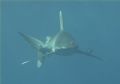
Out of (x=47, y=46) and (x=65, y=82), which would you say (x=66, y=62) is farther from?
(x=47, y=46)

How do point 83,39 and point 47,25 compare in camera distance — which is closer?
point 83,39

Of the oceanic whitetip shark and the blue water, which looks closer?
the oceanic whitetip shark

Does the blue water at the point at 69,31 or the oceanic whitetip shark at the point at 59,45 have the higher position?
the oceanic whitetip shark at the point at 59,45

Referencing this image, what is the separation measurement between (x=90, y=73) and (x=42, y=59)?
12.7 m

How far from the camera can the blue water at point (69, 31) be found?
2528cm

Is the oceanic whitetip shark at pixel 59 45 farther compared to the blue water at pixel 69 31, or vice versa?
the blue water at pixel 69 31

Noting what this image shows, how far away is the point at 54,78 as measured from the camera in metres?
25.9

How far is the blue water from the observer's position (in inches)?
995

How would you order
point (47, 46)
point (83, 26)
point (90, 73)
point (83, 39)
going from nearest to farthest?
point (47, 46)
point (90, 73)
point (83, 39)
point (83, 26)

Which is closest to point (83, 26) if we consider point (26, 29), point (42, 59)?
point (26, 29)

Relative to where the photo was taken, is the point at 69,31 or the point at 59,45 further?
the point at 69,31

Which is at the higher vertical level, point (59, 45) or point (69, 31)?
point (59, 45)

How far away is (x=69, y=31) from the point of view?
90.9 feet

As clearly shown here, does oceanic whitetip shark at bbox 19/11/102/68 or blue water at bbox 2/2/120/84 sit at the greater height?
oceanic whitetip shark at bbox 19/11/102/68
